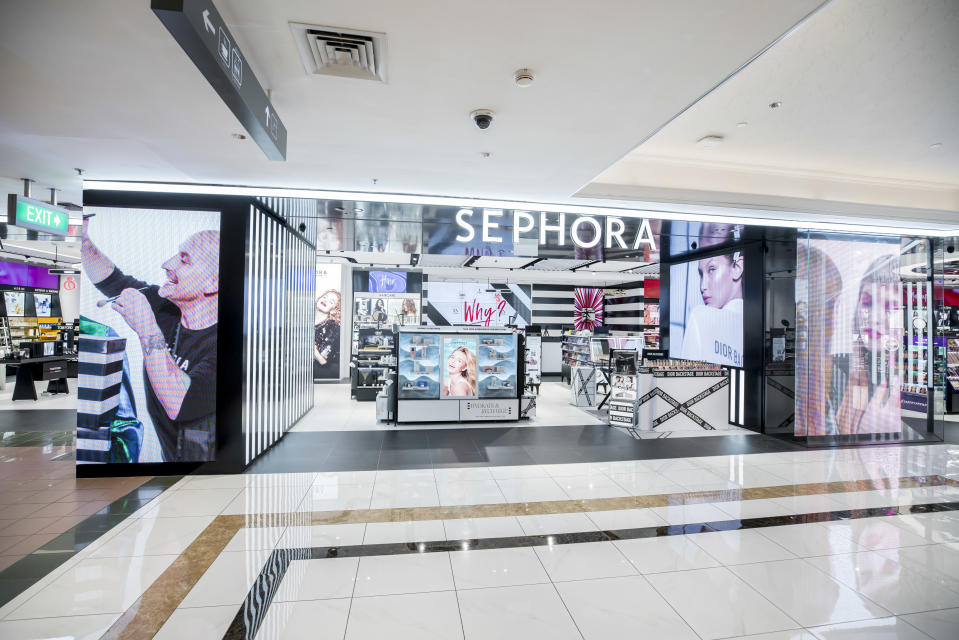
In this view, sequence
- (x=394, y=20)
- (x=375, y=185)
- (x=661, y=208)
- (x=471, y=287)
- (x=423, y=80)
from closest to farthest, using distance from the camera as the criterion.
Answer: (x=394, y=20) → (x=423, y=80) → (x=375, y=185) → (x=661, y=208) → (x=471, y=287)

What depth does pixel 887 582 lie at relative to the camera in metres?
2.70

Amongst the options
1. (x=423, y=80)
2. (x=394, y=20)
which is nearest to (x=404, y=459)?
(x=423, y=80)

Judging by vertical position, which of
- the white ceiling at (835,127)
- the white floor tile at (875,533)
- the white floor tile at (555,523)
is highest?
the white ceiling at (835,127)

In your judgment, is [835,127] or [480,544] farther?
[835,127]

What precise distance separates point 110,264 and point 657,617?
17.9ft

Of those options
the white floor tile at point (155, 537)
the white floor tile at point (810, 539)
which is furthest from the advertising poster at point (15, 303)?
the white floor tile at point (810, 539)

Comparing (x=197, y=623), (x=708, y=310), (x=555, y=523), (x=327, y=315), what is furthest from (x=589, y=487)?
(x=327, y=315)

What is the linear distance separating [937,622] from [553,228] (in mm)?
4263

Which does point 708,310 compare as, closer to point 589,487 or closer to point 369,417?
point 589,487

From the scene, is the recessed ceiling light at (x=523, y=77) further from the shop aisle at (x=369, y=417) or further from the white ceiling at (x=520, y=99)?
the shop aisle at (x=369, y=417)

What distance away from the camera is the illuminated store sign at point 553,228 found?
16.4 ft

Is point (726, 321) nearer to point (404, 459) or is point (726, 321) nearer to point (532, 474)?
point (532, 474)

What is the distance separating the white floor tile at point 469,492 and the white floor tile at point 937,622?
261 cm

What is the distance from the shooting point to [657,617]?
232 cm
